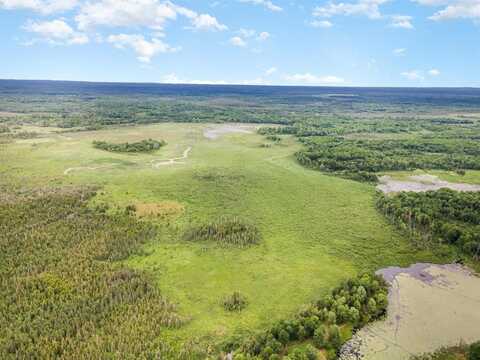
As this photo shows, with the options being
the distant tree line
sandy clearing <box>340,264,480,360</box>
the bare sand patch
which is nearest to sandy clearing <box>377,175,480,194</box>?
the distant tree line

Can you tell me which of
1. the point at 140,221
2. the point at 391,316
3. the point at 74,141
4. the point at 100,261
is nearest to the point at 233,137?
the point at 74,141

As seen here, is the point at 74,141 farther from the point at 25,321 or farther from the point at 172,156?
the point at 25,321

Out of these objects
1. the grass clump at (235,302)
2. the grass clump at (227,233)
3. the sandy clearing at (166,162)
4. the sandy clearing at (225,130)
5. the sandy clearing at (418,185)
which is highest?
the sandy clearing at (225,130)

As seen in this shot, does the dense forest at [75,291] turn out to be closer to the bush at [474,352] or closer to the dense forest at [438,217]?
the bush at [474,352]

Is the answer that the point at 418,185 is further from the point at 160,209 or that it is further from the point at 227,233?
the point at 160,209

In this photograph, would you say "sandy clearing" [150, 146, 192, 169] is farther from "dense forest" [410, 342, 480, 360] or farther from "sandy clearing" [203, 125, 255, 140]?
"dense forest" [410, 342, 480, 360]

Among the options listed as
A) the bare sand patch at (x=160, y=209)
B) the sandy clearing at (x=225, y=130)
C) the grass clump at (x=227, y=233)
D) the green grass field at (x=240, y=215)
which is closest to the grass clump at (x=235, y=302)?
the green grass field at (x=240, y=215)
